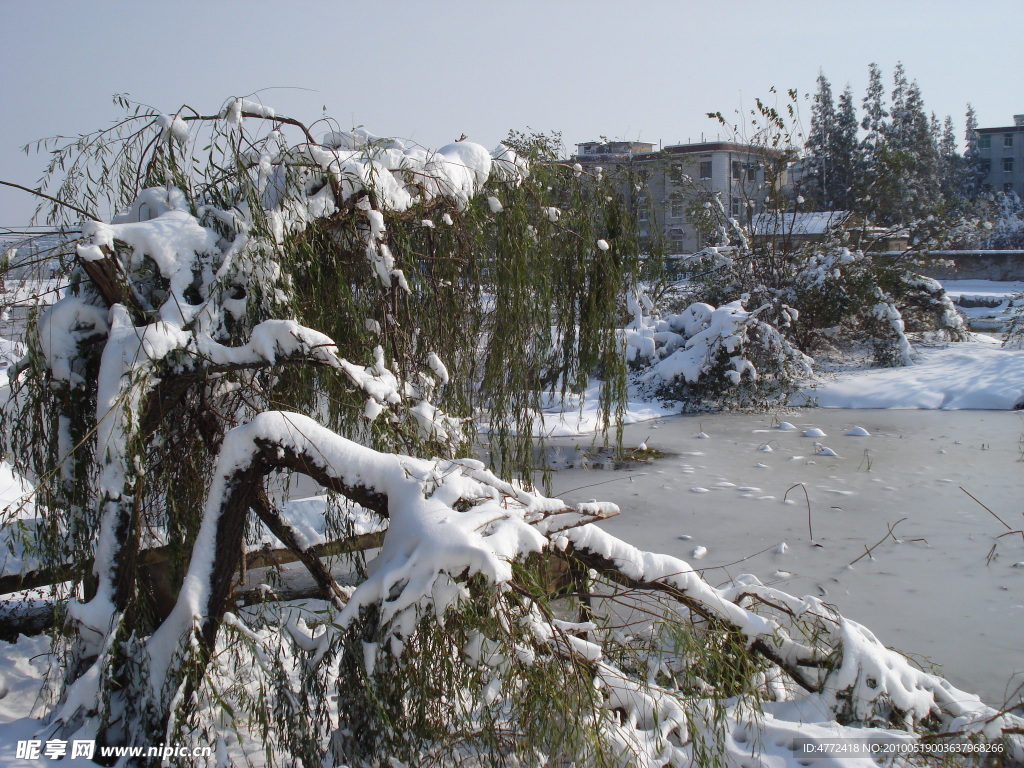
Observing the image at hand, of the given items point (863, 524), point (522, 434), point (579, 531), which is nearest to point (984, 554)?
point (863, 524)

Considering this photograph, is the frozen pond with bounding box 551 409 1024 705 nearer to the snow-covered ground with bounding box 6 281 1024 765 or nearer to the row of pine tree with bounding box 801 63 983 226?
the snow-covered ground with bounding box 6 281 1024 765

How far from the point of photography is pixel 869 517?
241 inches

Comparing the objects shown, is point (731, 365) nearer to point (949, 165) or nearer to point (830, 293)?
point (830, 293)

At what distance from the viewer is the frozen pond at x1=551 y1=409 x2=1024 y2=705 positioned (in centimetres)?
418

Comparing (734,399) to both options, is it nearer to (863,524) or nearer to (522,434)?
(863,524)

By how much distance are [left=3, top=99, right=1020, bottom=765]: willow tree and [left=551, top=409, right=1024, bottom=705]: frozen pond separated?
1160mm

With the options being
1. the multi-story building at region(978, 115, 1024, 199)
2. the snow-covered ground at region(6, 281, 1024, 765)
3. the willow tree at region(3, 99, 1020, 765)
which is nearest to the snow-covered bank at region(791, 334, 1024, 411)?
the snow-covered ground at region(6, 281, 1024, 765)

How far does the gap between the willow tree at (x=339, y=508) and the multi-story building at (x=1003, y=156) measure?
56.8m

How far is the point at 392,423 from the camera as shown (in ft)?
8.22

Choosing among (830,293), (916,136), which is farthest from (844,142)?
(830,293)

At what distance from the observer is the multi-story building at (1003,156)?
164 feet

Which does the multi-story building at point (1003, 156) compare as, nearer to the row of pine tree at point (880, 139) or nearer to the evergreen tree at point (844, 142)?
the row of pine tree at point (880, 139)

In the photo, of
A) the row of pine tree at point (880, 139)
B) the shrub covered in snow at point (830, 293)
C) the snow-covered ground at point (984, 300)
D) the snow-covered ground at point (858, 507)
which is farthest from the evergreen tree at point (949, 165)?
the snow-covered ground at point (858, 507)

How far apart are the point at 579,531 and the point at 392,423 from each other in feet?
2.37
